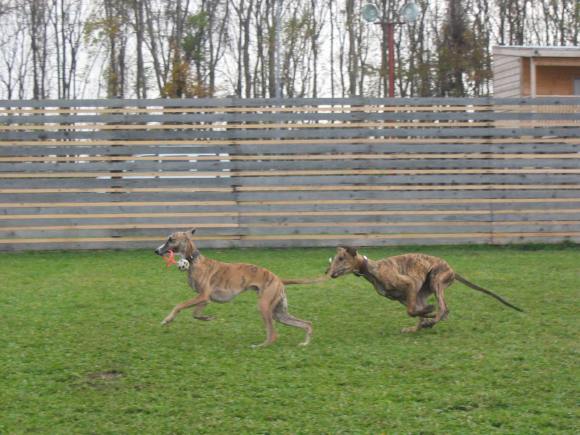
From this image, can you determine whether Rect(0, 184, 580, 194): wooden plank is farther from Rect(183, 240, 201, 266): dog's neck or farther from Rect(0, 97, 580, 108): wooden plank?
Rect(183, 240, 201, 266): dog's neck

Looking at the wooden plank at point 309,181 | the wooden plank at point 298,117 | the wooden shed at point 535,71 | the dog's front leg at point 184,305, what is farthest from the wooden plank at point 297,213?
the wooden shed at point 535,71

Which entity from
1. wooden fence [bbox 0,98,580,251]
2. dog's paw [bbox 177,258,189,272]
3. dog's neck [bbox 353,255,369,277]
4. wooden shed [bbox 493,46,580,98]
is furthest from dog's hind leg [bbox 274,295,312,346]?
wooden shed [bbox 493,46,580,98]

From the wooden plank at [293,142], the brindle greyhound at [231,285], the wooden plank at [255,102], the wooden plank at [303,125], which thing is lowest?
the brindle greyhound at [231,285]

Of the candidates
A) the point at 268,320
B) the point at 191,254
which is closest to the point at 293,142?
the point at 191,254

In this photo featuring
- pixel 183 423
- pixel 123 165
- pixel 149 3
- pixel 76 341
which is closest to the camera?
pixel 183 423

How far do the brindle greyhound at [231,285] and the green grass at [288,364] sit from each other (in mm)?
241

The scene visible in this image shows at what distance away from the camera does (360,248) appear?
1303 cm

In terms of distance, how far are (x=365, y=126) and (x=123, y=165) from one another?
12.2 ft

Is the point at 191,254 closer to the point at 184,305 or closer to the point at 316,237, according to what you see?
the point at 184,305

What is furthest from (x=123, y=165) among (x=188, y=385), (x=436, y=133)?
(x=188, y=385)

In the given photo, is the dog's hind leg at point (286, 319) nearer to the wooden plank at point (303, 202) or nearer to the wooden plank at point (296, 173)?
the wooden plank at point (303, 202)

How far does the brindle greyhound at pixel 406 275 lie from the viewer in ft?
24.9

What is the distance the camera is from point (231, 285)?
7.39 metres

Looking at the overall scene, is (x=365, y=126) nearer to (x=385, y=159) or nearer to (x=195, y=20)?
(x=385, y=159)
